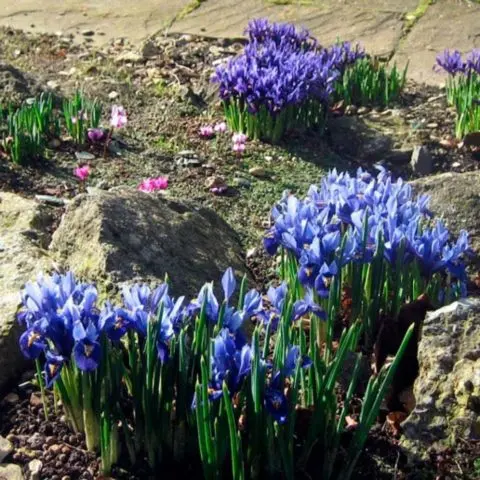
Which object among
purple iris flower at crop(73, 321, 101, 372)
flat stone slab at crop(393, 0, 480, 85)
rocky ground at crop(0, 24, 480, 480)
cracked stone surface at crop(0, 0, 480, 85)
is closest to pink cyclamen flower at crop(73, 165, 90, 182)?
rocky ground at crop(0, 24, 480, 480)

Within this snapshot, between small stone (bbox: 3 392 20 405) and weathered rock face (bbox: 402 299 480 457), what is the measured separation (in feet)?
3.67

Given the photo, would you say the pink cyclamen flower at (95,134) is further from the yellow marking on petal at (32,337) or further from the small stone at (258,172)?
the yellow marking on petal at (32,337)

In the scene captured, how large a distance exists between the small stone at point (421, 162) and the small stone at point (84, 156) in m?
1.70

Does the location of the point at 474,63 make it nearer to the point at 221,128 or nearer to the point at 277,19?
the point at 221,128

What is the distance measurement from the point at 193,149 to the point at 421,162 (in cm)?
122

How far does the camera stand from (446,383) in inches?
102

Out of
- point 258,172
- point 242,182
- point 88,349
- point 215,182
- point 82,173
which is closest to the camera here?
point 88,349

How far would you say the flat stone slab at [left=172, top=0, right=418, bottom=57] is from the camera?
7387 mm

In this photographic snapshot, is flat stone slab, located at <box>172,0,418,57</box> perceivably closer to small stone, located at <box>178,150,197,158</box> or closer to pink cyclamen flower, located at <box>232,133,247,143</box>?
pink cyclamen flower, located at <box>232,133,247,143</box>

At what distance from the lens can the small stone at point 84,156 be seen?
4.80 meters

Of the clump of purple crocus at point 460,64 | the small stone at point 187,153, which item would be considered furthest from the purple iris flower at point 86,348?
the clump of purple crocus at point 460,64

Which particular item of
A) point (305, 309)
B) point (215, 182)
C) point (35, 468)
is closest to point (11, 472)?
point (35, 468)

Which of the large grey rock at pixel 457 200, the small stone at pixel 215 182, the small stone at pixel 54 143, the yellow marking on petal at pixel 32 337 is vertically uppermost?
the yellow marking on petal at pixel 32 337

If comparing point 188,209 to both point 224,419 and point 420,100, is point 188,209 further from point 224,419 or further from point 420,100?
point 420,100
